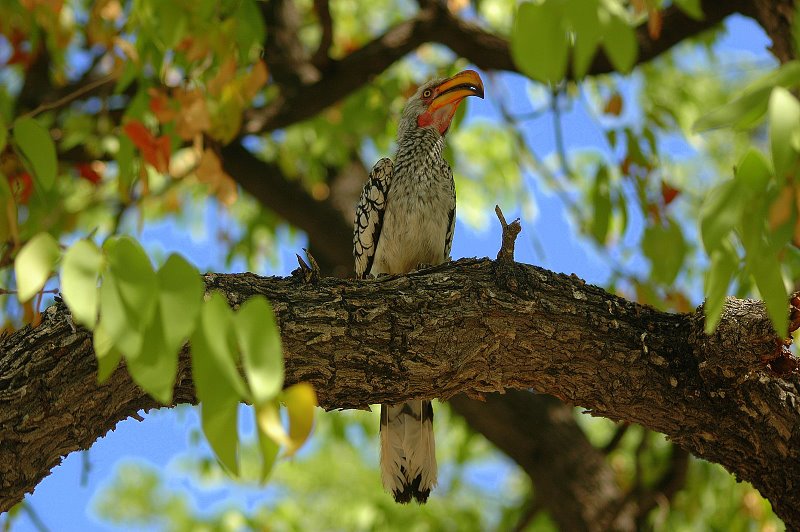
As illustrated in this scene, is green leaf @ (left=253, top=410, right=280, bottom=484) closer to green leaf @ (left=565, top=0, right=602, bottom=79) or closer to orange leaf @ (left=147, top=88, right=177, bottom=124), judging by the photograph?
green leaf @ (left=565, top=0, right=602, bottom=79)

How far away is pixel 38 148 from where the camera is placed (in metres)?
2.00

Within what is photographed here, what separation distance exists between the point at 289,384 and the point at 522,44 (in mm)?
1321

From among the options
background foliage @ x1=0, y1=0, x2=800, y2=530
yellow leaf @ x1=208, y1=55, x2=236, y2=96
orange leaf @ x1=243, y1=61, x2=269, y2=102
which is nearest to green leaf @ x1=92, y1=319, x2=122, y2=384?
background foliage @ x1=0, y1=0, x2=800, y2=530

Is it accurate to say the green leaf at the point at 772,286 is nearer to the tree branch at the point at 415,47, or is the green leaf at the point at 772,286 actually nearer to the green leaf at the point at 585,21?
the green leaf at the point at 585,21

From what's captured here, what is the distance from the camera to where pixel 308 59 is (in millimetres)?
4895

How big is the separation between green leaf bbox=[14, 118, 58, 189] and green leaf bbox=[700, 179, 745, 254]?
140cm

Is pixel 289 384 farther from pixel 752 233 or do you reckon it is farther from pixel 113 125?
pixel 113 125

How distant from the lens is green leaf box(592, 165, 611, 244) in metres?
3.77

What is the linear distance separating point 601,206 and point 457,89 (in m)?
0.85

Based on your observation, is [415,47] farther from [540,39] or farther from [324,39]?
[540,39]

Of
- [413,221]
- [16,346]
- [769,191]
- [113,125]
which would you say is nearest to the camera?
[769,191]

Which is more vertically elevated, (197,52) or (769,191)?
(197,52)

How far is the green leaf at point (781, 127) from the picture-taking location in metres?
1.17

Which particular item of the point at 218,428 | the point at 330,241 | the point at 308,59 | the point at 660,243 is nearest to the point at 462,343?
the point at 218,428
